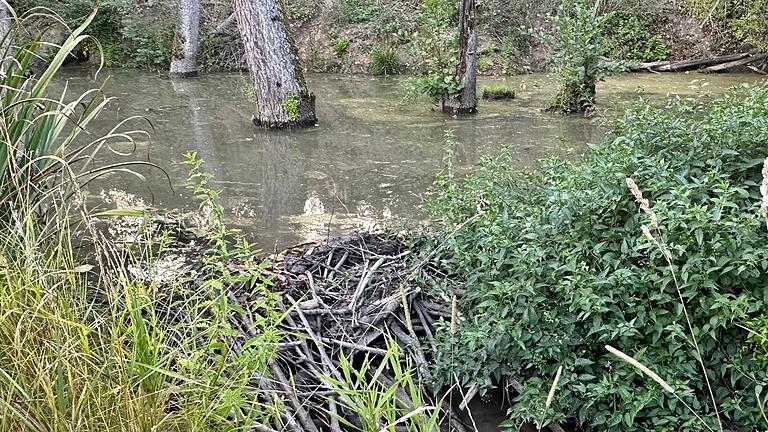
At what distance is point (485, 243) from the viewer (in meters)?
2.77

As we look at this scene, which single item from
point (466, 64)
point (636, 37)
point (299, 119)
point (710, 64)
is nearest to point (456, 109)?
point (466, 64)

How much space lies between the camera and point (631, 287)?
229 cm

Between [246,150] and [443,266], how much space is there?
436 centimetres

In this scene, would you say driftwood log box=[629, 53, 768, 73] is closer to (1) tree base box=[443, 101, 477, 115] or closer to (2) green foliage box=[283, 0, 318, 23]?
(1) tree base box=[443, 101, 477, 115]

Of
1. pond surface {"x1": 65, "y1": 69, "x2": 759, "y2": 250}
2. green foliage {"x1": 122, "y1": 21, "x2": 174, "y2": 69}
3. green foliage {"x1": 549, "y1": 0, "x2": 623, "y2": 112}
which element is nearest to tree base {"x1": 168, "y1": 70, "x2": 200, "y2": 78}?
green foliage {"x1": 122, "y1": 21, "x2": 174, "y2": 69}

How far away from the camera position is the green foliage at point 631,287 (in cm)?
215

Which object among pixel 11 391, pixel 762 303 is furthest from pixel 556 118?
pixel 11 391

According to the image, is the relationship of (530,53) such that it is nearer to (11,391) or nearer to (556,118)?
(556,118)

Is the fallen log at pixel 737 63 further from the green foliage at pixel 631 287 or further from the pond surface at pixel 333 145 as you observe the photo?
the green foliage at pixel 631 287

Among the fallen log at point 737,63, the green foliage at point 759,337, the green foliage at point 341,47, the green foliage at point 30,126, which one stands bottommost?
the green foliage at point 759,337

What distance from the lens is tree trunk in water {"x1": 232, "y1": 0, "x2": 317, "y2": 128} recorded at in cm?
771

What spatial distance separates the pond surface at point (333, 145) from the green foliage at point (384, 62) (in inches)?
52.4

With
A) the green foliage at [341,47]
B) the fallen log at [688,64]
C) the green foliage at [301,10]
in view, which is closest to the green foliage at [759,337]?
the fallen log at [688,64]

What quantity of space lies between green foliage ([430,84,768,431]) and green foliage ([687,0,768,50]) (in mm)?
11118
